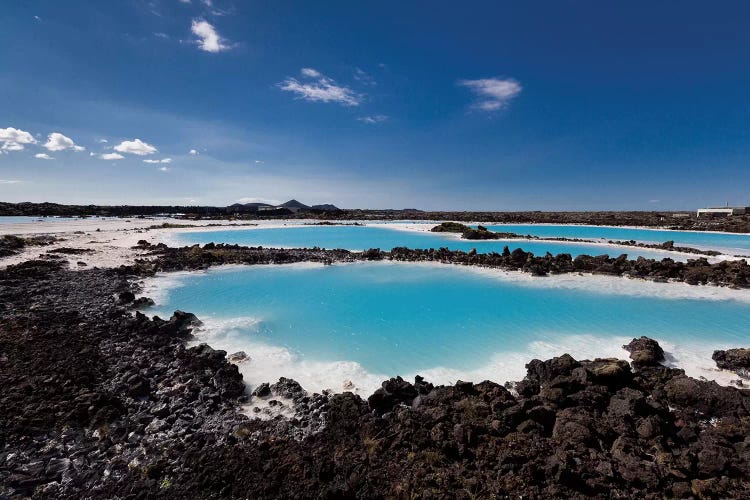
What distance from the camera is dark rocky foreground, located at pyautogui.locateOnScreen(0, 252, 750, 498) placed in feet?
15.3

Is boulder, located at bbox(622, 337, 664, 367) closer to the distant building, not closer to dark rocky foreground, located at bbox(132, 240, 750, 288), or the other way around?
dark rocky foreground, located at bbox(132, 240, 750, 288)

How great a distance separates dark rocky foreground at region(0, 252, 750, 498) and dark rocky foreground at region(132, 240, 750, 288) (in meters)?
12.9

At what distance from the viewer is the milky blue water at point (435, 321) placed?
902 cm

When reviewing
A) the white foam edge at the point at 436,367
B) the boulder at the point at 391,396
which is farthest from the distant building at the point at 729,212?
the boulder at the point at 391,396

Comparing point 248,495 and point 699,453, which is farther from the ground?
point 699,453

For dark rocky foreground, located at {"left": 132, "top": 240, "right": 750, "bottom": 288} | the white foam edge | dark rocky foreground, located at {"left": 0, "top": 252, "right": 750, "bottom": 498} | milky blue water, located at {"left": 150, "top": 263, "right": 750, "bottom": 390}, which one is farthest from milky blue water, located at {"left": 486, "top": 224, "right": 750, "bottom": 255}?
dark rocky foreground, located at {"left": 0, "top": 252, "right": 750, "bottom": 498}

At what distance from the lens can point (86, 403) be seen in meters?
6.42

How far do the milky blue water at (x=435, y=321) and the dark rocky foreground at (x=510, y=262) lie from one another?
5.29 ft

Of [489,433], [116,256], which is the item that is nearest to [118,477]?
[489,433]

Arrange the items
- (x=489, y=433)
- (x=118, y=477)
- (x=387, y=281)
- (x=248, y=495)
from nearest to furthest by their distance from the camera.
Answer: (x=248, y=495) < (x=118, y=477) < (x=489, y=433) < (x=387, y=281)

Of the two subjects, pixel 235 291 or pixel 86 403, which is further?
pixel 235 291

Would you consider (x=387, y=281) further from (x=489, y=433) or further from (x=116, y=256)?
(x=116, y=256)

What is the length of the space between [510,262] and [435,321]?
11.7 metres

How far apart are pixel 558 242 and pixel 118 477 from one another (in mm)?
39504
